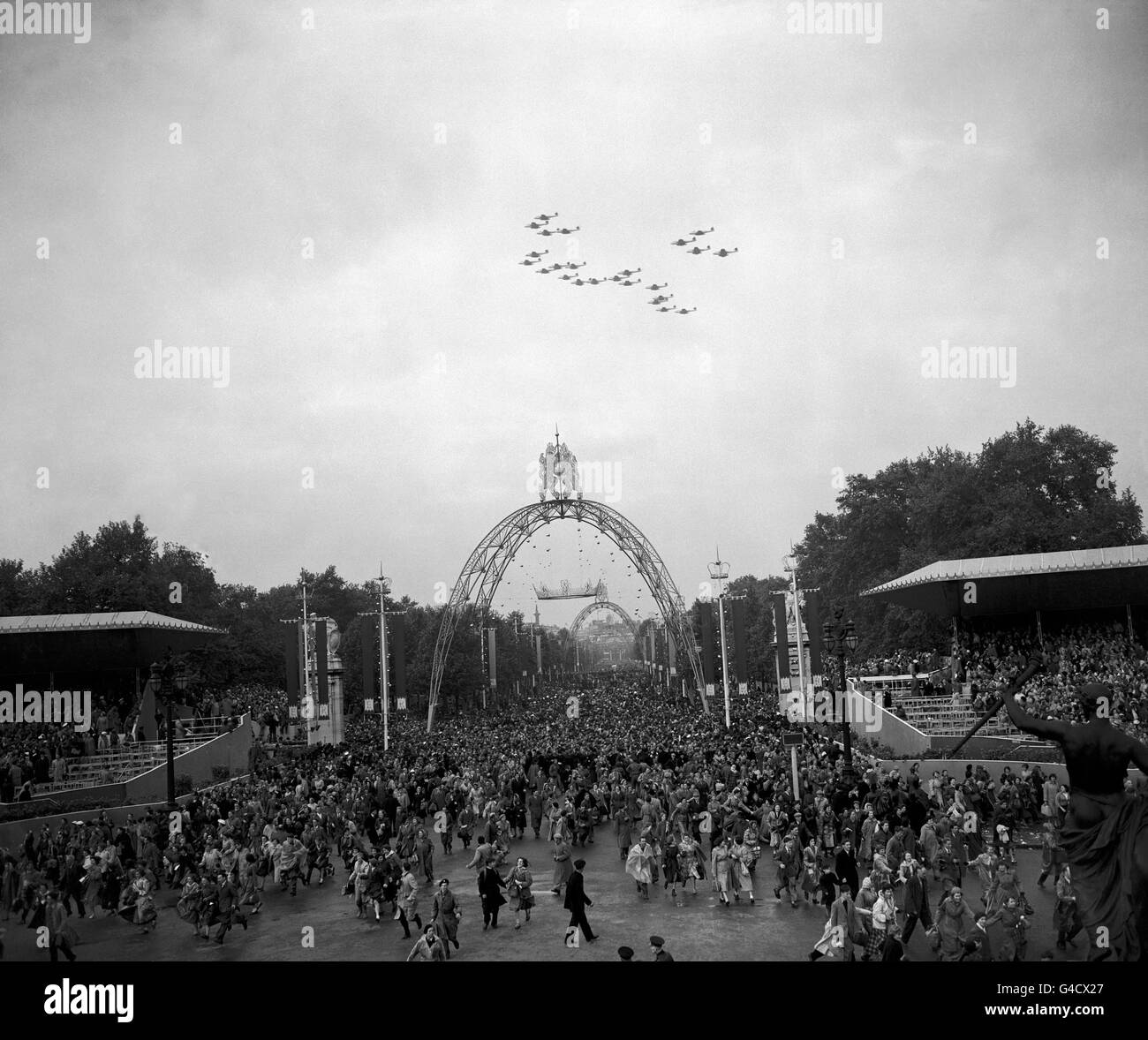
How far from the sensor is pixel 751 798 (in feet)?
73.8

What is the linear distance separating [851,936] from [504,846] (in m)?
10.5

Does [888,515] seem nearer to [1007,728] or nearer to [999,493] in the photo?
[999,493]

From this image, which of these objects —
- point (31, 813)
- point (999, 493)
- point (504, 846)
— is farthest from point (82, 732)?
point (999, 493)

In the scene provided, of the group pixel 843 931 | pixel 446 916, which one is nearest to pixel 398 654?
pixel 446 916

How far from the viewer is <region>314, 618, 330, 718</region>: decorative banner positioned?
127 ft

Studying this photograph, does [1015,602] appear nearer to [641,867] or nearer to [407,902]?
[641,867]

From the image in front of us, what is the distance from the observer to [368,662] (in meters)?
44.7

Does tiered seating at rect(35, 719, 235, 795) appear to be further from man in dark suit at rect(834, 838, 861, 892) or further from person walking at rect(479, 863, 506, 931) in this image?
man in dark suit at rect(834, 838, 861, 892)

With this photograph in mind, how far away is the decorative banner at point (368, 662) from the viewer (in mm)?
43781

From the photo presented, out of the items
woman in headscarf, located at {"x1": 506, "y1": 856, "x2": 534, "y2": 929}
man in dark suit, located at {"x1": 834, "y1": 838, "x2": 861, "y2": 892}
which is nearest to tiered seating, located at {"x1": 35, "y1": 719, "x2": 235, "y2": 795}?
woman in headscarf, located at {"x1": 506, "y1": 856, "x2": 534, "y2": 929}

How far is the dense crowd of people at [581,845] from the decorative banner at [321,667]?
828 cm

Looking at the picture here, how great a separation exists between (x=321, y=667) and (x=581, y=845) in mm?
19199

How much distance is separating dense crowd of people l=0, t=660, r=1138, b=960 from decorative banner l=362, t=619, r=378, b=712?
13.1 meters
